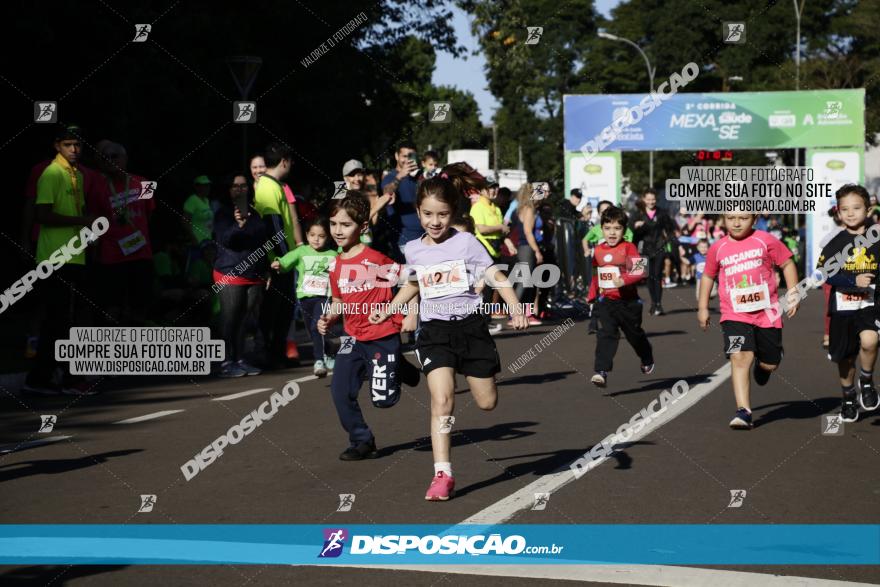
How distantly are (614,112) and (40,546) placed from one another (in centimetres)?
3336

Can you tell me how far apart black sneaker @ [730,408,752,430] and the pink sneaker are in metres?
3.19

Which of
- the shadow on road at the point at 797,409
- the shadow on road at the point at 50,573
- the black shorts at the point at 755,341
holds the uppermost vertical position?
the black shorts at the point at 755,341

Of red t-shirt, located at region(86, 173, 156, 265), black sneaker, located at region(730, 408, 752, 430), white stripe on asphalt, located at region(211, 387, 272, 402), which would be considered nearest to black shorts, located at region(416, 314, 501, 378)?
black sneaker, located at region(730, 408, 752, 430)

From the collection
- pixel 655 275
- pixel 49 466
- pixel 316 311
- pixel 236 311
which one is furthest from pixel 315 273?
pixel 655 275

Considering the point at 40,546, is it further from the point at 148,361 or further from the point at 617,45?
the point at 617,45

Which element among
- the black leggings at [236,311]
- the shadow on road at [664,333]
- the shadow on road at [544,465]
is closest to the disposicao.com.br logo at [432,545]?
the shadow on road at [544,465]

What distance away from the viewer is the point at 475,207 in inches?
725

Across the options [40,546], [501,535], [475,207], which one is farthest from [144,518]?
[475,207]

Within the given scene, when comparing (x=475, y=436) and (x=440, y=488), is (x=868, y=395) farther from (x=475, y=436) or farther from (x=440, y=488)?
(x=440, y=488)

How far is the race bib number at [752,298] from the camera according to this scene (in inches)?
395

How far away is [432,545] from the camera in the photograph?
19.8ft

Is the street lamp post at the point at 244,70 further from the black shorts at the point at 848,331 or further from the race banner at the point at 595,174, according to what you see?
the race banner at the point at 595,174

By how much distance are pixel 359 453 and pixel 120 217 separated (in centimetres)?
538

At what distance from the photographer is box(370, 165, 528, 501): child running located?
7.54 meters
